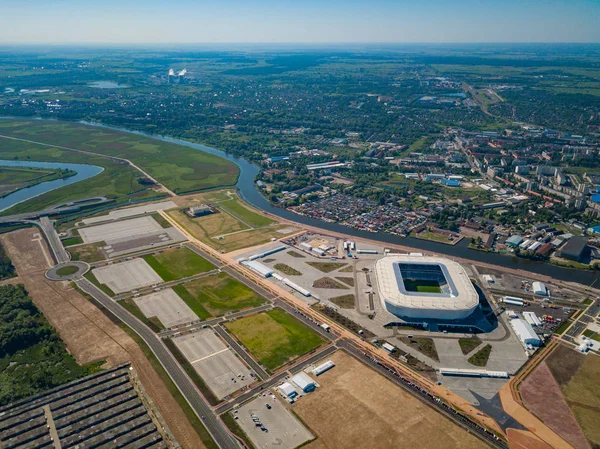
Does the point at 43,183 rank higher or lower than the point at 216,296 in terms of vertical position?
higher

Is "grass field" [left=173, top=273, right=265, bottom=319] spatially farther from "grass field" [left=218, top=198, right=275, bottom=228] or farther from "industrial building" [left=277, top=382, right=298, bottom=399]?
"grass field" [left=218, top=198, right=275, bottom=228]

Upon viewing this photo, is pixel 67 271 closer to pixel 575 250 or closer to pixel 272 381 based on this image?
pixel 272 381

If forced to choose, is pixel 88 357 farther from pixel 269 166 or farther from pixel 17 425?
pixel 269 166

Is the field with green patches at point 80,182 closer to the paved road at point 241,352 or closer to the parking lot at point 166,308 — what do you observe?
→ the parking lot at point 166,308

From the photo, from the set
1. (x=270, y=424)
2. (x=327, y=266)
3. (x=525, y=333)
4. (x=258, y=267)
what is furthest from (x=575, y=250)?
(x=270, y=424)

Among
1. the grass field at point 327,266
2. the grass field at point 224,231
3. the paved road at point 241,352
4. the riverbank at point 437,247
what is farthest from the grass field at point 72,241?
the grass field at point 327,266

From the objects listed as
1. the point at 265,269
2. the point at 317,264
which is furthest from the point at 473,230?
the point at 265,269
